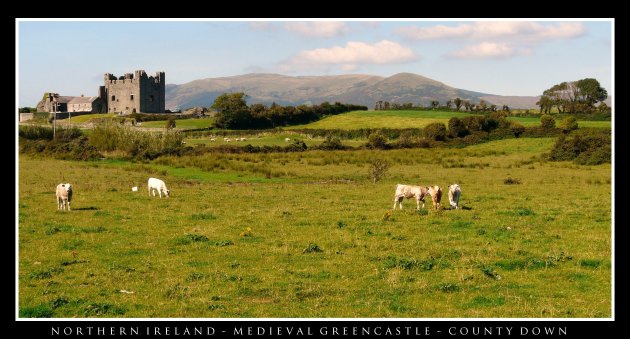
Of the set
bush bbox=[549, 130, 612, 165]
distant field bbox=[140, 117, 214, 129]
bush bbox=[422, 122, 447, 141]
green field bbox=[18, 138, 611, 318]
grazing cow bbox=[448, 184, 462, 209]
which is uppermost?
distant field bbox=[140, 117, 214, 129]

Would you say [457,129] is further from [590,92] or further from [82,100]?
[82,100]

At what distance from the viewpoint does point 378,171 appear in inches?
1725

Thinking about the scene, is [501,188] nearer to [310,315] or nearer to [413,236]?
[413,236]

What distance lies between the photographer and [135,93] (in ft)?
562

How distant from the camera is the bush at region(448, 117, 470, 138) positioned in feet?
286

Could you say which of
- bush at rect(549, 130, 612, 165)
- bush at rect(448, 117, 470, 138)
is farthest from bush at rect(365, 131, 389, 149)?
bush at rect(549, 130, 612, 165)

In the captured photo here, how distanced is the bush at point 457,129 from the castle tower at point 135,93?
10751cm

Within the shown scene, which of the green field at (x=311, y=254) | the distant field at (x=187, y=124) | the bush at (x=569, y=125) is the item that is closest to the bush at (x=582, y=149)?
the bush at (x=569, y=125)

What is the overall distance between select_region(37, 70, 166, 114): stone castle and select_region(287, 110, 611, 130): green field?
220ft

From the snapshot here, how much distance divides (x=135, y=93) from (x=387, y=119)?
268ft

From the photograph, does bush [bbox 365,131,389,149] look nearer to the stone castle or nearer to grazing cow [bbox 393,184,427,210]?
grazing cow [bbox 393,184,427,210]

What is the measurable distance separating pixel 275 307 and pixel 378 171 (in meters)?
31.5

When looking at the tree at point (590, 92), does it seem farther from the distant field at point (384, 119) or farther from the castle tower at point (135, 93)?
the castle tower at point (135, 93)

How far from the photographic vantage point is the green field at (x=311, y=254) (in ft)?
43.1
